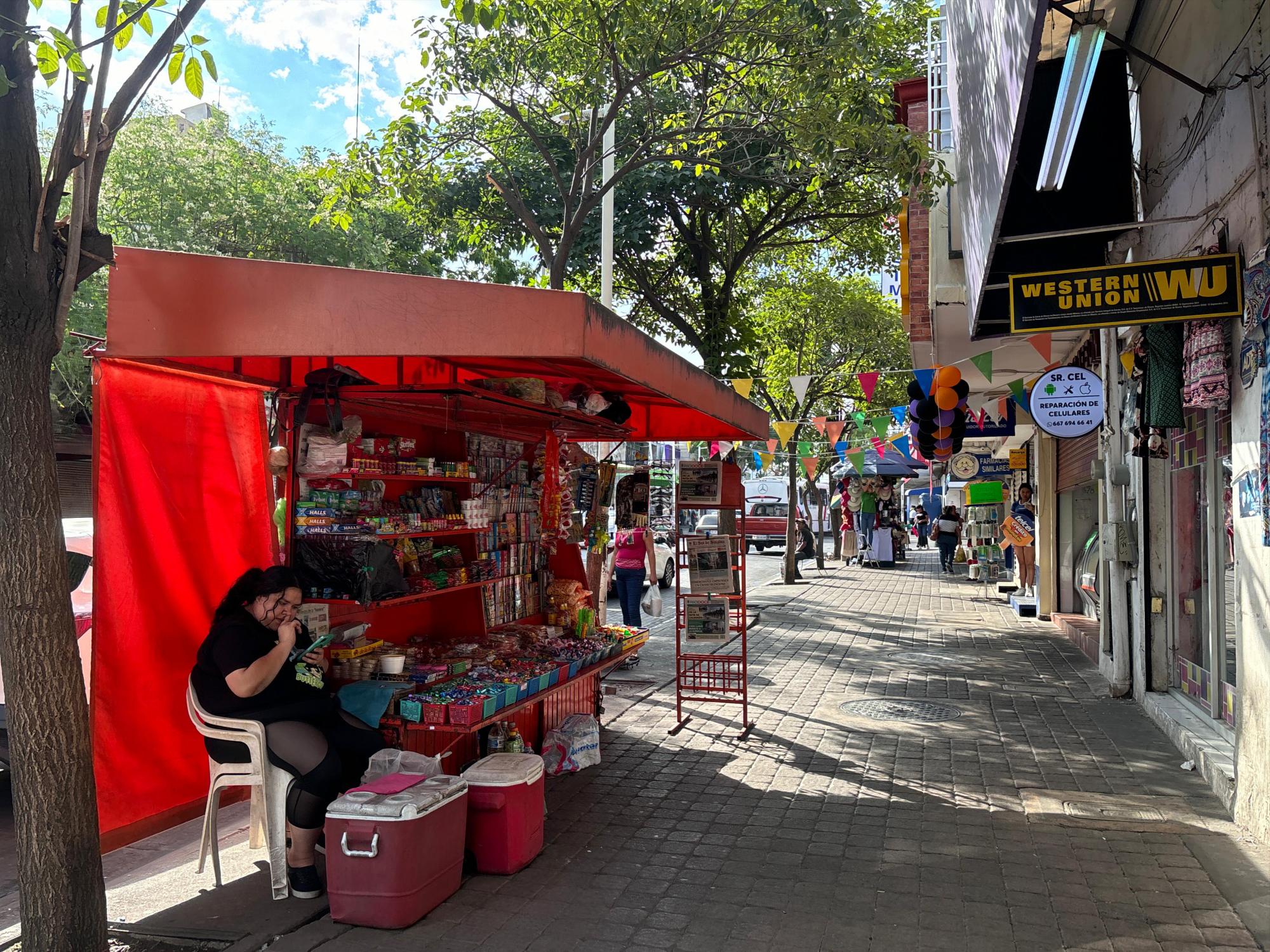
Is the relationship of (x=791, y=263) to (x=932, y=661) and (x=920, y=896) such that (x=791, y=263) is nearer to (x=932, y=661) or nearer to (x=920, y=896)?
(x=932, y=661)

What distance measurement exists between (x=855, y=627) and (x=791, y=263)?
12.2 metres

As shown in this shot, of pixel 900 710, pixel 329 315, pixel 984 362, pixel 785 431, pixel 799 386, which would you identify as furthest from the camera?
pixel 785 431

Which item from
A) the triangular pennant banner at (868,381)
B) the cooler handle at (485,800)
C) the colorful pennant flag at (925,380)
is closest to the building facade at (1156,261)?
the colorful pennant flag at (925,380)

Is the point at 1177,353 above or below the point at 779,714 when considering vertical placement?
above

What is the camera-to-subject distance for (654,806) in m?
6.09

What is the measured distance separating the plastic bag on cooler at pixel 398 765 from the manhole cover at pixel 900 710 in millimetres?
5015

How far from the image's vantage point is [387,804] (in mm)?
4211

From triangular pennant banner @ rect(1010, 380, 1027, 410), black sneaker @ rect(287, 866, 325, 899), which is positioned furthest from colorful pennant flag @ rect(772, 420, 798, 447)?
black sneaker @ rect(287, 866, 325, 899)

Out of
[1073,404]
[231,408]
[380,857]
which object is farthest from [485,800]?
[1073,404]

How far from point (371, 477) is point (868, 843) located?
3.70 meters

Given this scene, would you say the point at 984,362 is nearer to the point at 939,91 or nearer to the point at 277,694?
the point at 939,91

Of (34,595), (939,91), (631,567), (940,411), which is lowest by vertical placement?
(631,567)

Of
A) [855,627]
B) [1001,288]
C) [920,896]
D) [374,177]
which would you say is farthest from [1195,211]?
[855,627]

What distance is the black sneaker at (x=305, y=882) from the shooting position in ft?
14.9
